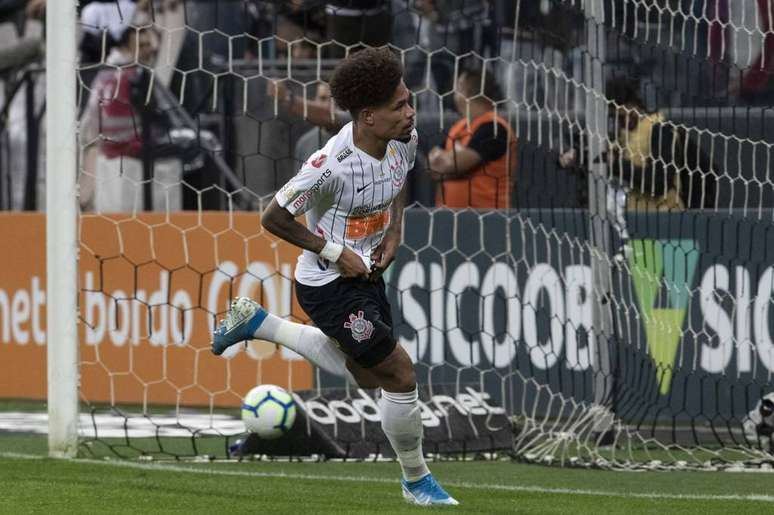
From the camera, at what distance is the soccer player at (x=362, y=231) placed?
21.5ft

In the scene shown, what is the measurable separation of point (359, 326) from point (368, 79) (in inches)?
38.8

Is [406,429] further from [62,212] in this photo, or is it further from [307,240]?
[62,212]

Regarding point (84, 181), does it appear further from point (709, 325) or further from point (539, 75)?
point (709, 325)

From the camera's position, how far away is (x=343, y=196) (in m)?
6.65

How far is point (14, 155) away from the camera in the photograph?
1364 centimetres

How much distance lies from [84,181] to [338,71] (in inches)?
267

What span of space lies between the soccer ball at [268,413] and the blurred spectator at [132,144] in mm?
4114

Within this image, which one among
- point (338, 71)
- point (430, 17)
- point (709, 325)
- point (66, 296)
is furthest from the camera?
point (430, 17)

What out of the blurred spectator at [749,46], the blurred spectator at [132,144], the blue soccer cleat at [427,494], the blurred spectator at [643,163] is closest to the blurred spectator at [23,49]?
the blurred spectator at [132,144]

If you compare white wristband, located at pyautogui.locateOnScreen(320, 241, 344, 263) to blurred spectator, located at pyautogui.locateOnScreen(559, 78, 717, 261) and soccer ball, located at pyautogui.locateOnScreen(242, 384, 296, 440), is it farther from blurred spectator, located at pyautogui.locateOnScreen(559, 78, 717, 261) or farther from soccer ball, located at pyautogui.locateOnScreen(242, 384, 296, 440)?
blurred spectator, located at pyautogui.locateOnScreen(559, 78, 717, 261)

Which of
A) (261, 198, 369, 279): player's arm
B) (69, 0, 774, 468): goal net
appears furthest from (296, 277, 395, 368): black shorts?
(69, 0, 774, 468): goal net

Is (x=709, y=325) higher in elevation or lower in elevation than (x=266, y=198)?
lower

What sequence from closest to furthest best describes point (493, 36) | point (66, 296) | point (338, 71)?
point (338, 71) → point (66, 296) → point (493, 36)

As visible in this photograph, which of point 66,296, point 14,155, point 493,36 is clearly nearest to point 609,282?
point 493,36
